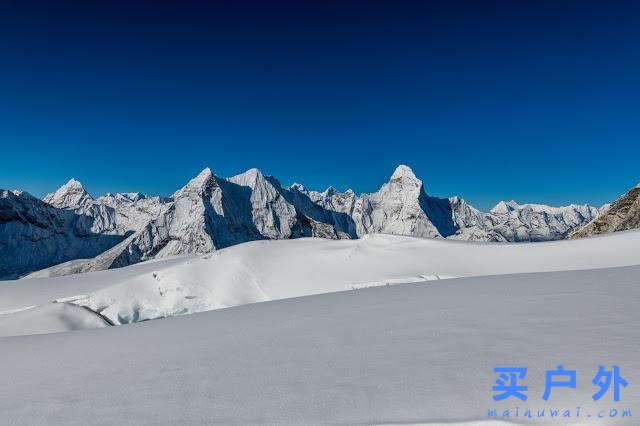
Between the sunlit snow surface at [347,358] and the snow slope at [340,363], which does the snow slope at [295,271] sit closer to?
the sunlit snow surface at [347,358]

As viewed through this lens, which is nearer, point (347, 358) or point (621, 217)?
point (347, 358)

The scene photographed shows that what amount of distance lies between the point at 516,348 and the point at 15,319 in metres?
17.6

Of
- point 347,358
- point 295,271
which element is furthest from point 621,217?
point 347,358

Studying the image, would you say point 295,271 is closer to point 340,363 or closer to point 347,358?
point 347,358

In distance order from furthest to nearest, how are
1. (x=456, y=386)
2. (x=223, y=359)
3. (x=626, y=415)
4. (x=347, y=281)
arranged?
(x=347, y=281) < (x=223, y=359) < (x=456, y=386) < (x=626, y=415)

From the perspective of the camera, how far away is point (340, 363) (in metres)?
4.79

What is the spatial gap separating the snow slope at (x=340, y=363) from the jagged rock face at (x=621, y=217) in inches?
1843

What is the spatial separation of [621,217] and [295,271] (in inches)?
1736

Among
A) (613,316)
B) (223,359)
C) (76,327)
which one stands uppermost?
(613,316)

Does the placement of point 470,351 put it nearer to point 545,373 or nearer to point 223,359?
point 545,373

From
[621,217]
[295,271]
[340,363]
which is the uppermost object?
[621,217]

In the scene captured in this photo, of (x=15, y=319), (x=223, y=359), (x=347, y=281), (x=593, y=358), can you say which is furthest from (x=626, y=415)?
(x=15, y=319)

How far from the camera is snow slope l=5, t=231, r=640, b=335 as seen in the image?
18.2m

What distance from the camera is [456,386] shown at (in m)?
3.80
